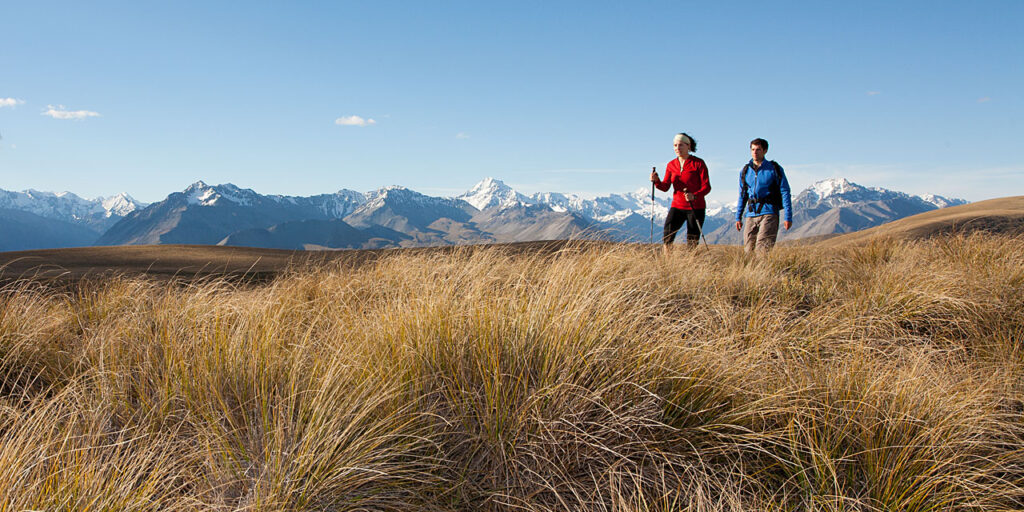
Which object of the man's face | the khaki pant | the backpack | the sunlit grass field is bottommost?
the sunlit grass field

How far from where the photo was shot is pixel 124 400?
2.10m

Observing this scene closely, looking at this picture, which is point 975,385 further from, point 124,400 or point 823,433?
point 124,400

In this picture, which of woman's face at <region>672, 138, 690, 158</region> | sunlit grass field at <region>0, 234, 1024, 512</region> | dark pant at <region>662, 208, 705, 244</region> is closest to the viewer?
sunlit grass field at <region>0, 234, 1024, 512</region>

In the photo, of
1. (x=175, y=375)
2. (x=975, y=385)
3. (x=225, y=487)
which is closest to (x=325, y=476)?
(x=225, y=487)

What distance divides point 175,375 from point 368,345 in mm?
817

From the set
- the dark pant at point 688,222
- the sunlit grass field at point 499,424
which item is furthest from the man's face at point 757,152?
the sunlit grass field at point 499,424

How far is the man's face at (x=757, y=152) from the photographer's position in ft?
23.0

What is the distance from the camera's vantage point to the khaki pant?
7.00 meters

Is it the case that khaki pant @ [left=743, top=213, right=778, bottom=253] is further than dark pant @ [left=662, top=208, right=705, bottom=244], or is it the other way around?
dark pant @ [left=662, top=208, right=705, bottom=244]

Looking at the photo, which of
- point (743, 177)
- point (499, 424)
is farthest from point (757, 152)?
point (499, 424)

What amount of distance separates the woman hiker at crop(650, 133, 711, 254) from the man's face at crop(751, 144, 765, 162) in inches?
28.8

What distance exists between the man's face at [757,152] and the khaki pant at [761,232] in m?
0.84

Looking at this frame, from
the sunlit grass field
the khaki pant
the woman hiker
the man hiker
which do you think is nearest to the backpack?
the man hiker

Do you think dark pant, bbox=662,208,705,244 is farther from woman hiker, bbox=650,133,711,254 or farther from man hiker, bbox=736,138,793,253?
man hiker, bbox=736,138,793,253
